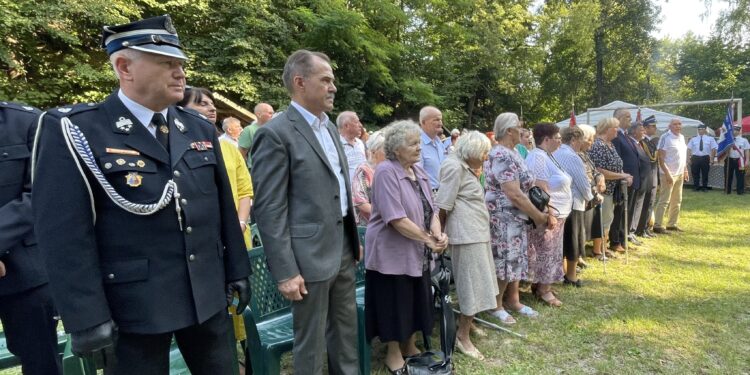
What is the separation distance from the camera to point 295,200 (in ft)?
7.23

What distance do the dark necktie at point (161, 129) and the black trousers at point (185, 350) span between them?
0.71 meters

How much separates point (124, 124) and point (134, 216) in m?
0.33

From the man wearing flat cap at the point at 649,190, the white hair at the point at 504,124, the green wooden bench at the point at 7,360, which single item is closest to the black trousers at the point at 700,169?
the man wearing flat cap at the point at 649,190

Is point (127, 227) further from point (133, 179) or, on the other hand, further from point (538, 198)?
point (538, 198)

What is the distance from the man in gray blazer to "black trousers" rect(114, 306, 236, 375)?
16.5 inches

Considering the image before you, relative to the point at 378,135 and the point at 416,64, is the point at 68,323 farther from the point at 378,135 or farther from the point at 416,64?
the point at 416,64

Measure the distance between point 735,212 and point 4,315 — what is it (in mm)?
11256

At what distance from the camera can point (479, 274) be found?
332 cm

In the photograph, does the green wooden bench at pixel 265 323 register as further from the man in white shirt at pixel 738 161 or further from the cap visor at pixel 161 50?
the man in white shirt at pixel 738 161

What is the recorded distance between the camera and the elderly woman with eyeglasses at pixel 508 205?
12.1 ft

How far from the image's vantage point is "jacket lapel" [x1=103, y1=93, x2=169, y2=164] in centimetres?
153

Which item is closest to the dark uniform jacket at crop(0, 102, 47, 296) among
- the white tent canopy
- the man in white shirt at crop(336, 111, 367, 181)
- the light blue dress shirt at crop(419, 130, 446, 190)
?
the man in white shirt at crop(336, 111, 367, 181)

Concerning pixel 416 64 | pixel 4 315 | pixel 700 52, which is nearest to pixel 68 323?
pixel 4 315

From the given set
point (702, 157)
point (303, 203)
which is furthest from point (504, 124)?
point (702, 157)
